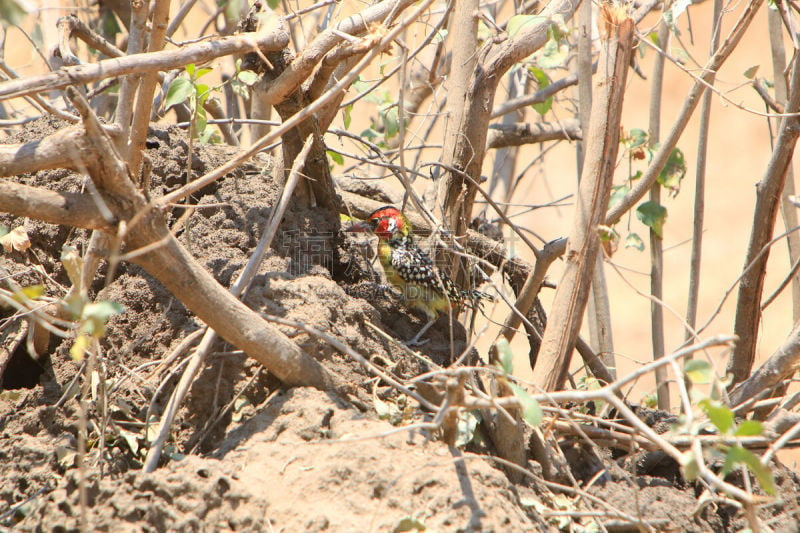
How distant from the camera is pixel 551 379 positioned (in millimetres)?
2816

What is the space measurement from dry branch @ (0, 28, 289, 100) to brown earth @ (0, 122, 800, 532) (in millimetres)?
897

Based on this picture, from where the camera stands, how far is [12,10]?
1501mm

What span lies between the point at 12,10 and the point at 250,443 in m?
1.54

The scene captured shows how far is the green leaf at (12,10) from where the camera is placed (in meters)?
1.49

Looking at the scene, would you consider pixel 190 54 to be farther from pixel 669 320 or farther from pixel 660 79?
pixel 669 320

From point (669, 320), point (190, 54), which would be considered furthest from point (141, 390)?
point (669, 320)

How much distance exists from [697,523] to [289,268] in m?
1.95

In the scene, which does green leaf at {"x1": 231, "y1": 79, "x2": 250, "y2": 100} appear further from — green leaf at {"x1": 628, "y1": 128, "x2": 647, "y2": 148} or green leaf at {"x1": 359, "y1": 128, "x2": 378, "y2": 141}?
green leaf at {"x1": 628, "y1": 128, "x2": 647, "y2": 148}

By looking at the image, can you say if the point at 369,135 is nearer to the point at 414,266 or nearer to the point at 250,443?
the point at 414,266

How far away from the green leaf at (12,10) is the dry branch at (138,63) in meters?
0.33

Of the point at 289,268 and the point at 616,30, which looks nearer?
the point at 616,30

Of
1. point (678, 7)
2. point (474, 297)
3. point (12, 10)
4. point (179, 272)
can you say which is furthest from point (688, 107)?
point (12, 10)

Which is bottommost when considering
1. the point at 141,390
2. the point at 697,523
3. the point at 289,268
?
the point at 697,523

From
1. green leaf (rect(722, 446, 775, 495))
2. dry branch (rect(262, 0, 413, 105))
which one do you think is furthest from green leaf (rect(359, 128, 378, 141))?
green leaf (rect(722, 446, 775, 495))
